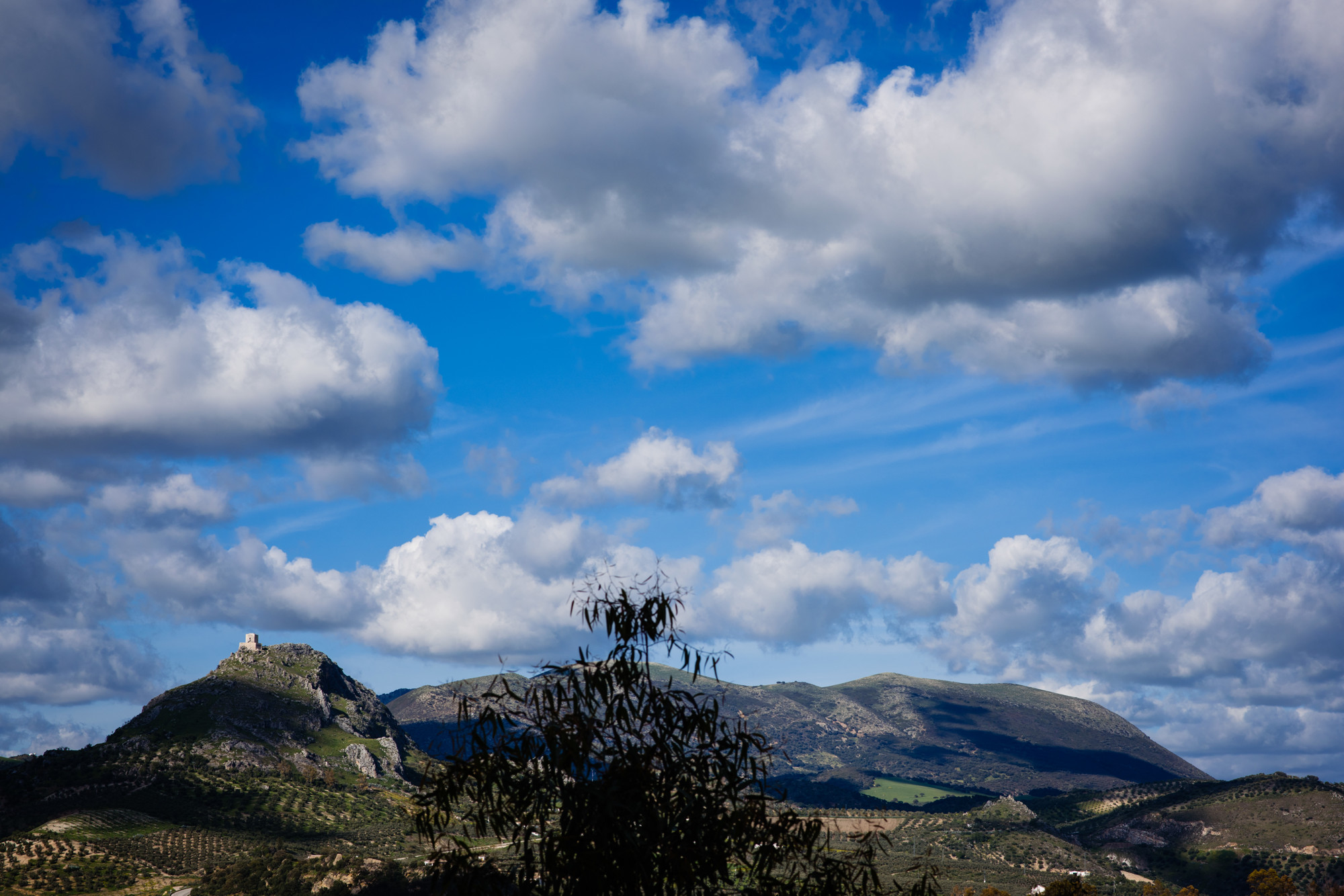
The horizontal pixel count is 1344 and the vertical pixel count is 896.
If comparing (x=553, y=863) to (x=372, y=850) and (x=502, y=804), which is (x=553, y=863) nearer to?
(x=502, y=804)

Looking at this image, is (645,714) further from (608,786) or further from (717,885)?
(717,885)

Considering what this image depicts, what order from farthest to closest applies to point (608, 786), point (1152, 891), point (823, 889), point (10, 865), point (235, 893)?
1. point (1152, 891)
2. point (10, 865)
3. point (235, 893)
4. point (823, 889)
5. point (608, 786)

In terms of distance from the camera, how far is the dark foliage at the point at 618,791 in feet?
61.0

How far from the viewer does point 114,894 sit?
5787 inches

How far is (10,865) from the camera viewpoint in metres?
157

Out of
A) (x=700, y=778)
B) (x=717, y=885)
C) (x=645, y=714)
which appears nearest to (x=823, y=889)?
(x=717, y=885)

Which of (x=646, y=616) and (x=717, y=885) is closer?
(x=717, y=885)

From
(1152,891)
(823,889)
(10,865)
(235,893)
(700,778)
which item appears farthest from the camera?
(1152,891)

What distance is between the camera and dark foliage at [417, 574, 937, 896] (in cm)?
1859

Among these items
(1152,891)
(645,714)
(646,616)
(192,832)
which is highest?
(646,616)

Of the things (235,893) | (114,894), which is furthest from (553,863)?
(114,894)

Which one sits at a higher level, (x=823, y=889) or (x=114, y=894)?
(x=823, y=889)

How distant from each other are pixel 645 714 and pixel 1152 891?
694 feet

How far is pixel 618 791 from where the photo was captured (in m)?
18.8
